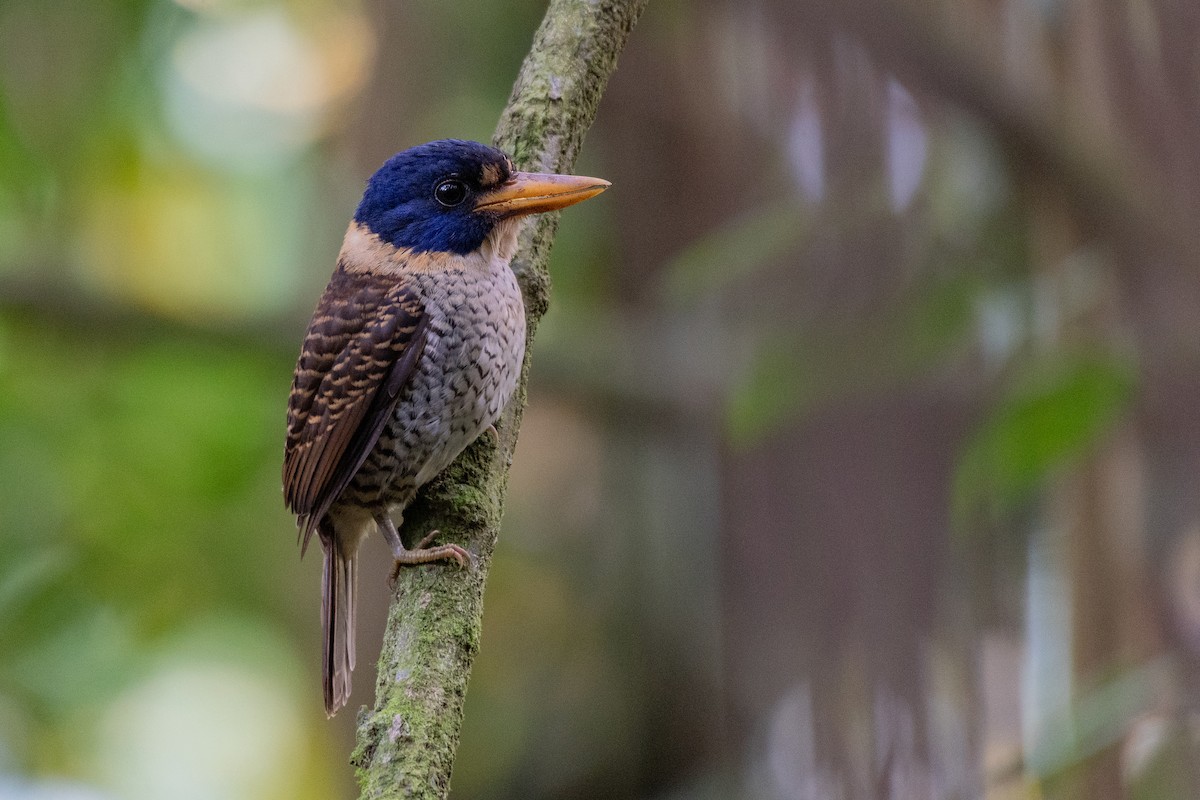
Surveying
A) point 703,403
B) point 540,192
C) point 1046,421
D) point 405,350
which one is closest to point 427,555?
point 405,350

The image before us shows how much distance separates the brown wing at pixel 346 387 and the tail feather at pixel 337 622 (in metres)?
0.20

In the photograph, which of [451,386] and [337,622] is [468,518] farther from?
[337,622]

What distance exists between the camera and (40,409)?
4082mm

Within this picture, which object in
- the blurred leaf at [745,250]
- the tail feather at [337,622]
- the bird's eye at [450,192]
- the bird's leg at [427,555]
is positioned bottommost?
the tail feather at [337,622]

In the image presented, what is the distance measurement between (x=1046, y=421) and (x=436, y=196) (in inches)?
57.9

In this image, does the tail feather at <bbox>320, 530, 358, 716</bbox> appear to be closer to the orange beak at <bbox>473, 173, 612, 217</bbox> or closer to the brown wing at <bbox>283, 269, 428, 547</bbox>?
the brown wing at <bbox>283, 269, 428, 547</bbox>

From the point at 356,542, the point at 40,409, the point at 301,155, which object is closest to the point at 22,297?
the point at 40,409

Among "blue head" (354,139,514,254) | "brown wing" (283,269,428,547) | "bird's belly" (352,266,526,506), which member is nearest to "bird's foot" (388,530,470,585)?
"bird's belly" (352,266,526,506)

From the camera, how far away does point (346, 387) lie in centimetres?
275

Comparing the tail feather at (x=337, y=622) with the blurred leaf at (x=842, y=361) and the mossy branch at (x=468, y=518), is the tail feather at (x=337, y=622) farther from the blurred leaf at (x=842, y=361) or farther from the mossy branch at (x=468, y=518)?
the blurred leaf at (x=842, y=361)

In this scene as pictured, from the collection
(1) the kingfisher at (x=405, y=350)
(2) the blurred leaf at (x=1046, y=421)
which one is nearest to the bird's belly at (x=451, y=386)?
(1) the kingfisher at (x=405, y=350)

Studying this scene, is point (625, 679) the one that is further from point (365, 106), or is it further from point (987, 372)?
point (365, 106)

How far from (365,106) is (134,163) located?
81cm

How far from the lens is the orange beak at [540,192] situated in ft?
8.25
